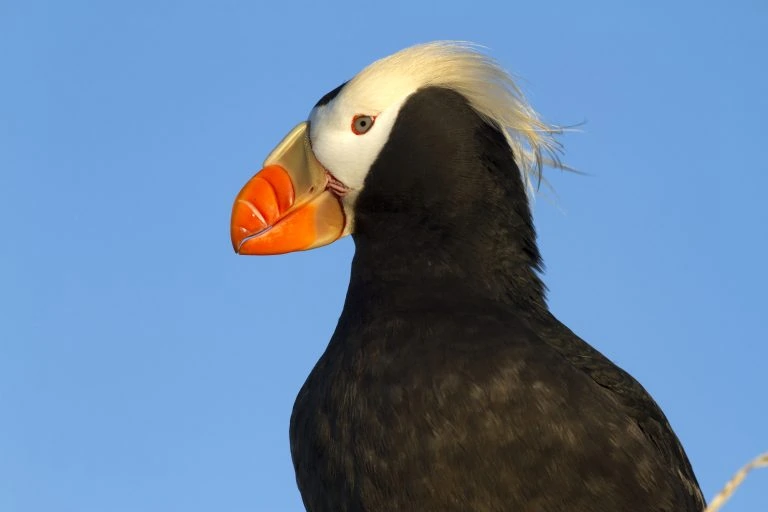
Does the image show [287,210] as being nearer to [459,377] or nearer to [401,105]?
[401,105]

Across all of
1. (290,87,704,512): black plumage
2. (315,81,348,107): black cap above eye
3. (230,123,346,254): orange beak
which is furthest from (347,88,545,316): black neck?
(315,81,348,107): black cap above eye

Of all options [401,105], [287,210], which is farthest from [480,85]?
[287,210]

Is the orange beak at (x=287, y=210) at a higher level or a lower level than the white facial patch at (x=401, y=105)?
lower

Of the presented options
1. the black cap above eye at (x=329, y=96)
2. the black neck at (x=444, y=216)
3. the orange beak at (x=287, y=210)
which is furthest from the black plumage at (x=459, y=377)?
the black cap above eye at (x=329, y=96)

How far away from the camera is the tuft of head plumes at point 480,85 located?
14.6 feet

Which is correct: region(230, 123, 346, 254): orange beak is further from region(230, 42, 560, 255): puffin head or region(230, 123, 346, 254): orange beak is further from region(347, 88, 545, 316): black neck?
region(347, 88, 545, 316): black neck

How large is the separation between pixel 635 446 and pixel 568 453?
32 centimetres

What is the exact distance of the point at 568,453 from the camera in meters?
3.53

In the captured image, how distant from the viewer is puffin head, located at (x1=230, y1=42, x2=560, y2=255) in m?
4.38

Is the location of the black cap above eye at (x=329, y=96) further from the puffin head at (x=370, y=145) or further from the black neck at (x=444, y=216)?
the black neck at (x=444, y=216)

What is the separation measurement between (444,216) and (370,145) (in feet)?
1.50

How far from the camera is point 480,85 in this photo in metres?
4.48

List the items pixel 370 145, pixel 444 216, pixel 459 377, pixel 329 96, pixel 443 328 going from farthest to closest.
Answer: pixel 329 96 → pixel 370 145 → pixel 444 216 → pixel 443 328 → pixel 459 377

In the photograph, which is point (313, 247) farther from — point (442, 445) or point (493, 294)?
point (442, 445)
